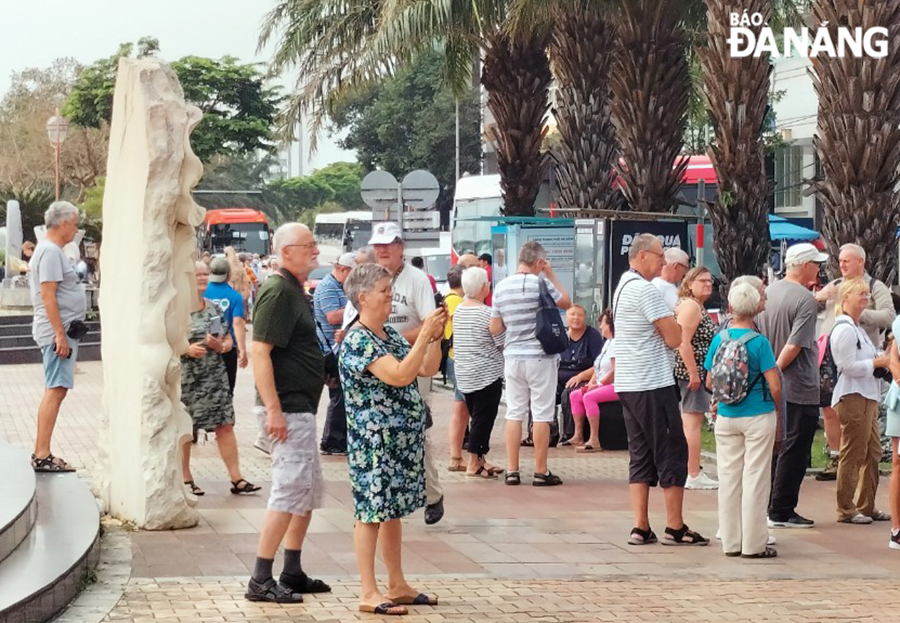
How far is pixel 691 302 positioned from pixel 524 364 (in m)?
1.56

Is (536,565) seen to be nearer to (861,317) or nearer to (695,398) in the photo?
A: (695,398)

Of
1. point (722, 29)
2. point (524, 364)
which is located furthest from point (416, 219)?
point (524, 364)

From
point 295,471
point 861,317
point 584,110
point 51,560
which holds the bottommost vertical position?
point 51,560

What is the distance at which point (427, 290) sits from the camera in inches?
403

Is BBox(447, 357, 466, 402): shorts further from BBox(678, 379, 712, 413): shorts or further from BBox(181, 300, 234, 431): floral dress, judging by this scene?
BBox(181, 300, 234, 431): floral dress

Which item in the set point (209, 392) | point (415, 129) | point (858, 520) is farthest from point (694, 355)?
point (415, 129)

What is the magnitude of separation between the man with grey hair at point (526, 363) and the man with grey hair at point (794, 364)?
209 centimetres

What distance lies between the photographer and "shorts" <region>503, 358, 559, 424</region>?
37.8 feet

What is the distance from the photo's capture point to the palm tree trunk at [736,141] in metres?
16.4

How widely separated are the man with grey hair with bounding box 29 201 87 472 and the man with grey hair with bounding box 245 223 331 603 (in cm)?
362

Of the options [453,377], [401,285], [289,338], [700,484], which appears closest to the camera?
[289,338]

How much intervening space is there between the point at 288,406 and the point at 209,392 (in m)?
3.72

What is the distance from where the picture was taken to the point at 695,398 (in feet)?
36.8

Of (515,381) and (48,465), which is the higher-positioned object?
(515,381)
